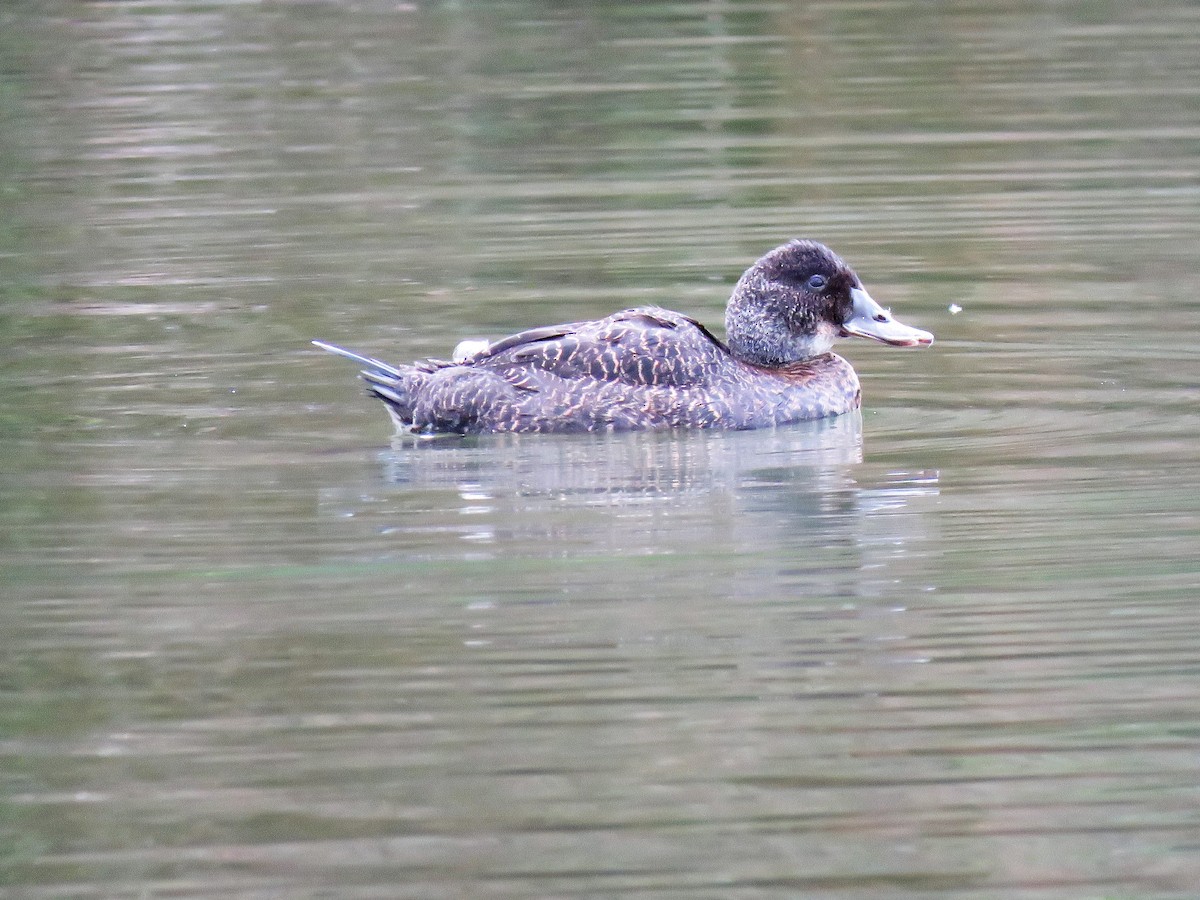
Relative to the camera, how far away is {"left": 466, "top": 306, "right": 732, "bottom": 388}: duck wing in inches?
356

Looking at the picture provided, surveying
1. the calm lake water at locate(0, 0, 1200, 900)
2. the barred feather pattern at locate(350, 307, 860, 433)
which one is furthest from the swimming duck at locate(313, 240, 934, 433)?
the calm lake water at locate(0, 0, 1200, 900)

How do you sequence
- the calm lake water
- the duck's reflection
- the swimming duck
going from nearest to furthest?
1. the calm lake water
2. the duck's reflection
3. the swimming duck

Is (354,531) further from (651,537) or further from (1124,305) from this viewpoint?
(1124,305)

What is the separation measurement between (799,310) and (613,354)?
102 centimetres

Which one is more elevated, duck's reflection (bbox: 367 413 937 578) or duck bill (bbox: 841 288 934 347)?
duck bill (bbox: 841 288 934 347)

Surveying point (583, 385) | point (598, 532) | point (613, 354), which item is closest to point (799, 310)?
point (613, 354)

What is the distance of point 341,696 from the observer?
6004mm

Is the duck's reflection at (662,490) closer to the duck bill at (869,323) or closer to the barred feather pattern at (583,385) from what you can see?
the barred feather pattern at (583,385)

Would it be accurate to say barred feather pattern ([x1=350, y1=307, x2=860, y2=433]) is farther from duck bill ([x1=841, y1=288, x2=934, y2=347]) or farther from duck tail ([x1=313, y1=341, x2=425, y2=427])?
duck bill ([x1=841, y1=288, x2=934, y2=347])

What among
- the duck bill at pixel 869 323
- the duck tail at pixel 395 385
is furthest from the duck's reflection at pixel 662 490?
the duck bill at pixel 869 323

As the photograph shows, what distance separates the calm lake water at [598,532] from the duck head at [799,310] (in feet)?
1.21

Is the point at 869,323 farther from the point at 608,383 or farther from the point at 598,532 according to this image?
the point at 598,532

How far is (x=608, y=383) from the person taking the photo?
9047mm

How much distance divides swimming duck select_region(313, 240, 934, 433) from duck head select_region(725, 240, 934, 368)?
185 mm
